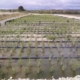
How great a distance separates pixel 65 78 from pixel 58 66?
1.07m

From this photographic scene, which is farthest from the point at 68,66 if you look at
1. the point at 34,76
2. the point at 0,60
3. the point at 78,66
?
the point at 0,60

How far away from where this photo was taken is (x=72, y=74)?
5.09m

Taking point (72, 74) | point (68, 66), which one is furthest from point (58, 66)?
point (72, 74)

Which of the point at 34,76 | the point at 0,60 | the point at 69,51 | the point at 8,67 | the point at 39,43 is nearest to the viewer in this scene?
the point at 34,76

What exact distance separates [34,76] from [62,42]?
4.03 meters

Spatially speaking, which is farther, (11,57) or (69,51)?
(69,51)

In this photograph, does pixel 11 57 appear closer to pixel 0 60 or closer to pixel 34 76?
pixel 0 60

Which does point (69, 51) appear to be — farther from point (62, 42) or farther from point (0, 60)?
point (0, 60)

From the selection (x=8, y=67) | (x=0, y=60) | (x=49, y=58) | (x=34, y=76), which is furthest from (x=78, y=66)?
(x=0, y=60)

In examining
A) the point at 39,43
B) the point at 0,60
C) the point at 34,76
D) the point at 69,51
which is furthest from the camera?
the point at 39,43

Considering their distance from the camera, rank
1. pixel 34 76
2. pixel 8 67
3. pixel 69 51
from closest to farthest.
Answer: pixel 34 76
pixel 8 67
pixel 69 51

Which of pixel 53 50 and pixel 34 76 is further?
pixel 53 50

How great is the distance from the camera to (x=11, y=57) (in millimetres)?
6367

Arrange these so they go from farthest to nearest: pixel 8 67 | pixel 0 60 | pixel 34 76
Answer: pixel 0 60 → pixel 8 67 → pixel 34 76
